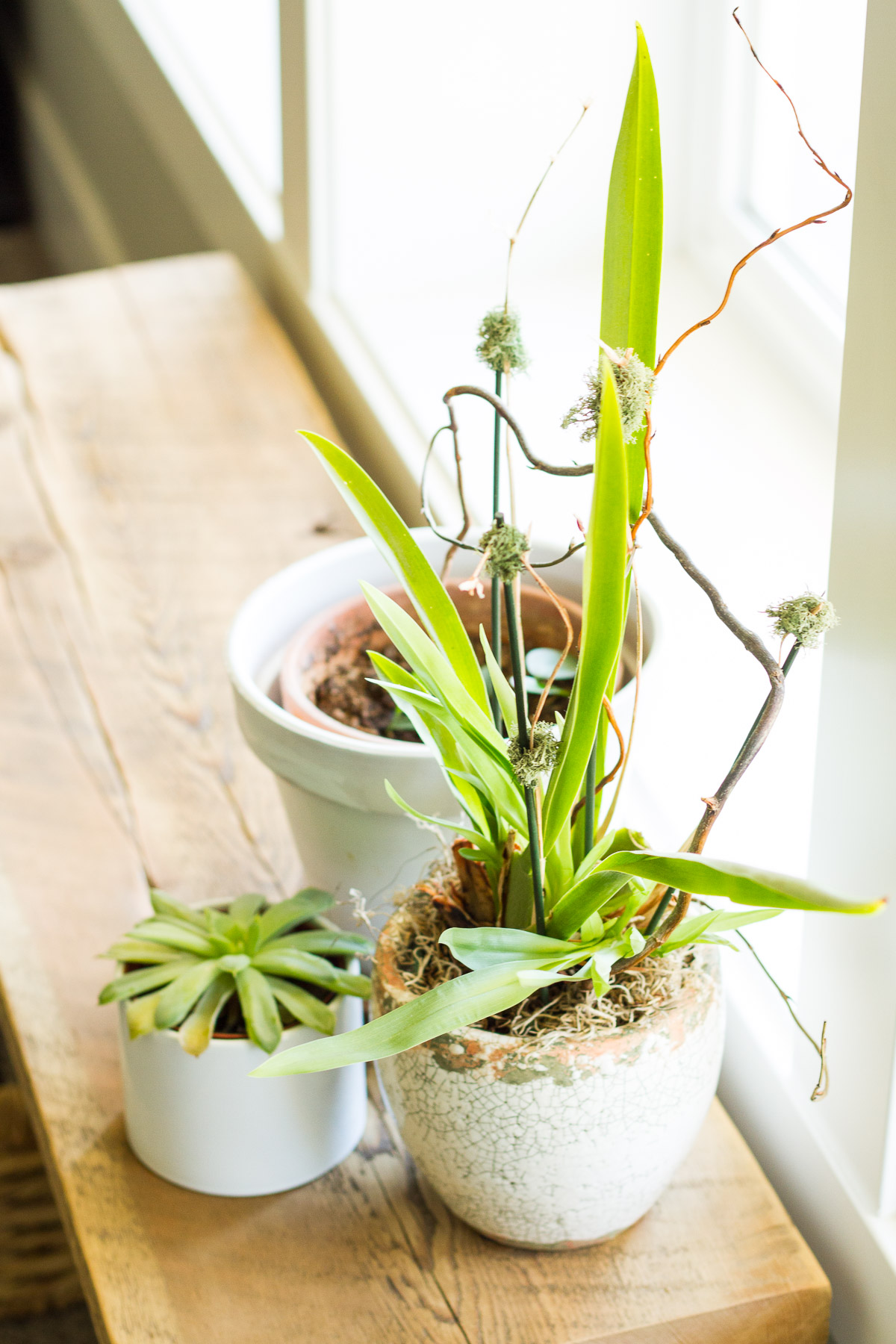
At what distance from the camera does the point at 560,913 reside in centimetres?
48

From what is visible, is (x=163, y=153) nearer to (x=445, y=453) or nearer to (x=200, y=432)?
(x=200, y=432)

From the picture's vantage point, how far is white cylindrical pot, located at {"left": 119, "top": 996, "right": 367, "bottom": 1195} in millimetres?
565

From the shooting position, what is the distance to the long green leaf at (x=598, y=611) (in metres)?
0.35

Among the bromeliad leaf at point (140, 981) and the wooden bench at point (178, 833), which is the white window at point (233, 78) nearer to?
the wooden bench at point (178, 833)

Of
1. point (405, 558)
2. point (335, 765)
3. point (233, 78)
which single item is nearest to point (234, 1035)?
point (335, 765)

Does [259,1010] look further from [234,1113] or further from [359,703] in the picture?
[359,703]

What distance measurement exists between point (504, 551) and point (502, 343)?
74 millimetres

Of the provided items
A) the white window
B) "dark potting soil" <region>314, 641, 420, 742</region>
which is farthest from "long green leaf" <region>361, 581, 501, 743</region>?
the white window

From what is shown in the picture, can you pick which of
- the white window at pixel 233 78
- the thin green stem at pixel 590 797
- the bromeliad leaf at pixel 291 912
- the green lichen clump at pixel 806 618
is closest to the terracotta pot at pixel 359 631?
the bromeliad leaf at pixel 291 912

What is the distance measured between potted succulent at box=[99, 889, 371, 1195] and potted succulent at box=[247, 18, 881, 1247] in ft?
0.18

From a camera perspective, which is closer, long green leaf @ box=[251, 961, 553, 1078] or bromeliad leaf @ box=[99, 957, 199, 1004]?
long green leaf @ box=[251, 961, 553, 1078]

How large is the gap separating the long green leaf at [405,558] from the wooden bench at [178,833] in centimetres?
26

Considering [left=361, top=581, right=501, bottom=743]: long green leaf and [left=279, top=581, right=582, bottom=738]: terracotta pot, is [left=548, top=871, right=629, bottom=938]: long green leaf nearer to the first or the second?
[left=361, top=581, right=501, bottom=743]: long green leaf

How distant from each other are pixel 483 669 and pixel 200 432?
52 cm
